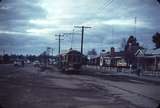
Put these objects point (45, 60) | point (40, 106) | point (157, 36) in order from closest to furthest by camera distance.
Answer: point (157, 36) → point (40, 106) → point (45, 60)

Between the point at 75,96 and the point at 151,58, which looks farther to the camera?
the point at 151,58

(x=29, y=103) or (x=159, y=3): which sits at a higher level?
(x=159, y=3)

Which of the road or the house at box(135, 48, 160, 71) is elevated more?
the house at box(135, 48, 160, 71)

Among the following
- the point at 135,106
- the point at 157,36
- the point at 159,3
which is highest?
the point at 159,3

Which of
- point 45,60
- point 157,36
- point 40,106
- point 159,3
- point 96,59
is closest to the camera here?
point 159,3

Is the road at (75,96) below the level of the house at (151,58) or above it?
below

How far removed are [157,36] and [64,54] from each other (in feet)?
78.1

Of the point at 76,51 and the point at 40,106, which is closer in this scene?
the point at 40,106

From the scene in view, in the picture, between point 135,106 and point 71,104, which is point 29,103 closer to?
point 71,104

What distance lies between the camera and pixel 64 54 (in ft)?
91.0

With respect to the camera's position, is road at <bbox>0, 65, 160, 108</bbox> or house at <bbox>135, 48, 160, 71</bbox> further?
house at <bbox>135, 48, 160, 71</bbox>

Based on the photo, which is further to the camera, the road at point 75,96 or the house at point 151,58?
the house at point 151,58

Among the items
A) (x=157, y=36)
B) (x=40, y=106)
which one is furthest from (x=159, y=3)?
(x=40, y=106)

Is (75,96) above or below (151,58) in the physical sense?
below
